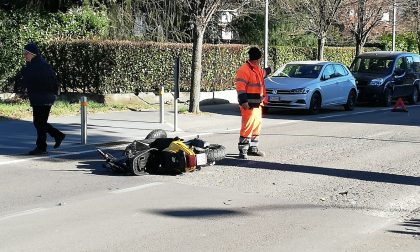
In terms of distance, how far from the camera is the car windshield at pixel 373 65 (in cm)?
2239

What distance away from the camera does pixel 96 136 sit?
44.0 feet

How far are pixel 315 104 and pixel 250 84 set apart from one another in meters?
8.46

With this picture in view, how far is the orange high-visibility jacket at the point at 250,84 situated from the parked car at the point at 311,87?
759cm

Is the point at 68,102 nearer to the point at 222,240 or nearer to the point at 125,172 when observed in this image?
the point at 125,172

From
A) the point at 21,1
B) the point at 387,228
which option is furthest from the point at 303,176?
the point at 21,1

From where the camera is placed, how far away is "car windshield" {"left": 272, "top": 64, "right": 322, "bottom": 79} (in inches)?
757

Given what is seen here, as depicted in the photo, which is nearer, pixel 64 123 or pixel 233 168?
pixel 233 168

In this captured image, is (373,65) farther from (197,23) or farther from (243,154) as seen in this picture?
(243,154)

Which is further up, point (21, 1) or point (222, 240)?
point (21, 1)

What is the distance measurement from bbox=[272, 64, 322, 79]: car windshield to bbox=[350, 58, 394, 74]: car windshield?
3.97 metres

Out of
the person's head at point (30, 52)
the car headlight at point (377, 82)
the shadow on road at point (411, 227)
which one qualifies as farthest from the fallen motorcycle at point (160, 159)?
the car headlight at point (377, 82)

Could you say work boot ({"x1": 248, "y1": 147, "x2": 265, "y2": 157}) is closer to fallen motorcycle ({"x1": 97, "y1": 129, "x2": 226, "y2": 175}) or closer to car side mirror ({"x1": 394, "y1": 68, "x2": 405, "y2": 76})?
fallen motorcycle ({"x1": 97, "y1": 129, "x2": 226, "y2": 175})

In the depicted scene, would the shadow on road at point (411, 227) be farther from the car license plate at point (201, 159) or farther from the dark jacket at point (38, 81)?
the dark jacket at point (38, 81)

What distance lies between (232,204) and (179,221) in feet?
3.20
